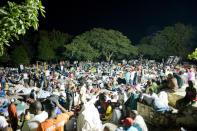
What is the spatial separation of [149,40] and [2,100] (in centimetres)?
4929

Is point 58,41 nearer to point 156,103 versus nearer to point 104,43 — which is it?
point 104,43

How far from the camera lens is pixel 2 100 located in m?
7.39

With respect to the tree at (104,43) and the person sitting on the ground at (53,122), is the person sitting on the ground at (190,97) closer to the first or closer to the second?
the person sitting on the ground at (53,122)

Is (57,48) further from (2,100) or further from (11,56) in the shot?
(2,100)

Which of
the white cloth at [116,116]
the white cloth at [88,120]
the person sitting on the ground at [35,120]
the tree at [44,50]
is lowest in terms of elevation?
the white cloth at [116,116]

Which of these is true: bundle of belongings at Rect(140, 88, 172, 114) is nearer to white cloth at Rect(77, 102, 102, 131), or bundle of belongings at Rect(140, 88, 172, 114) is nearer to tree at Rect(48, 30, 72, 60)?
white cloth at Rect(77, 102, 102, 131)

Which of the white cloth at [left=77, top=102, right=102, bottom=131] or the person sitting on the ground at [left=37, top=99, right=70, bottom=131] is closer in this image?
the person sitting on the ground at [left=37, top=99, right=70, bottom=131]

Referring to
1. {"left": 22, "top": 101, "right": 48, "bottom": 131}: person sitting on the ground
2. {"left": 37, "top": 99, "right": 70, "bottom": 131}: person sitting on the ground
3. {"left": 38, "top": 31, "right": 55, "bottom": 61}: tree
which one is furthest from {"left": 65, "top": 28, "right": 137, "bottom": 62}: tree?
{"left": 37, "top": 99, "right": 70, "bottom": 131}: person sitting on the ground

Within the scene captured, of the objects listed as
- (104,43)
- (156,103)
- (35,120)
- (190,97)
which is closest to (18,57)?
(104,43)

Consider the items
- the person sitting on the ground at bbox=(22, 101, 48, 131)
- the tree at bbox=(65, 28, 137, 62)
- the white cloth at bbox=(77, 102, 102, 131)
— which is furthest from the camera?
the tree at bbox=(65, 28, 137, 62)

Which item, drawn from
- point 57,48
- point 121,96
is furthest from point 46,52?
point 121,96

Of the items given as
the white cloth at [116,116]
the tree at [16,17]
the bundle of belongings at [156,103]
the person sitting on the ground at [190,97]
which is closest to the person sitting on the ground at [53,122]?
the tree at [16,17]

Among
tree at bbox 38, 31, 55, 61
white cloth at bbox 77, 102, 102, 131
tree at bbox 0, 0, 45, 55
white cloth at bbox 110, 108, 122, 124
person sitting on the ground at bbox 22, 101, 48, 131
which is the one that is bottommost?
white cloth at bbox 110, 108, 122, 124

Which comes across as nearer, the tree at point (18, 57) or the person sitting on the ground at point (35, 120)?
the person sitting on the ground at point (35, 120)
